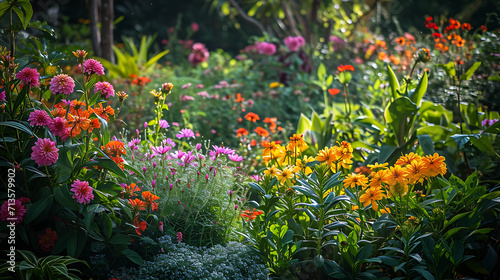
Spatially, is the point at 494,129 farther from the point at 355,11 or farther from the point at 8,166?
the point at 355,11

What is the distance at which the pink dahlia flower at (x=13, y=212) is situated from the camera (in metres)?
1.54

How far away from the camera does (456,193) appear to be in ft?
6.11

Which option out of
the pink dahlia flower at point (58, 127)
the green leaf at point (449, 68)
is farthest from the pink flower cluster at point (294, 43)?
the pink dahlia flower at point (58, 127)

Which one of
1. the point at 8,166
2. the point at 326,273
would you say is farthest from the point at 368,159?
the point at 8,166

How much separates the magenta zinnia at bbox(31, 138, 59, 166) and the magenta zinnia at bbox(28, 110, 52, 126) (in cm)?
12

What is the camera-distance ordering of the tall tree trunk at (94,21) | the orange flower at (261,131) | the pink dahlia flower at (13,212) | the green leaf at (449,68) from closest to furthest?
the pink dahlia flower at (13,212) → the green leaf at (449,68) → the orange flower at (261,131) → the tall tree trunk at (94,21)

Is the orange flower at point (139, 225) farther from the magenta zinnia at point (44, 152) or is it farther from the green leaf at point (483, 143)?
the green leaf at point (483, 143)

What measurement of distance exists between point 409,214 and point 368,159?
38.4 inches

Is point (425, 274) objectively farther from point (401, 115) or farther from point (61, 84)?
point (61, 84)

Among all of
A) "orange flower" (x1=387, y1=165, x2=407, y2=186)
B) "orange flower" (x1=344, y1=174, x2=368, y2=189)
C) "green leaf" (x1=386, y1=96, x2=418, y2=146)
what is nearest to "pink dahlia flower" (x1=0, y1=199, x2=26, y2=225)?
"orange flower" (x1=344, y1=174, x2=368, y2=189)

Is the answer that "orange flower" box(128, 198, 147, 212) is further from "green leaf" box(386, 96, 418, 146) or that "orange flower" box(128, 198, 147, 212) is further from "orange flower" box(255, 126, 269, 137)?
"green leaf" box(386, 96, 418, 146)

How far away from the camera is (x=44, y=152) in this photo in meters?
1.50

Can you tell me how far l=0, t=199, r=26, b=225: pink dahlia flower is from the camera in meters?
1.54

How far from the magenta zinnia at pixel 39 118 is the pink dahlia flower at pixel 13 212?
31 cm
